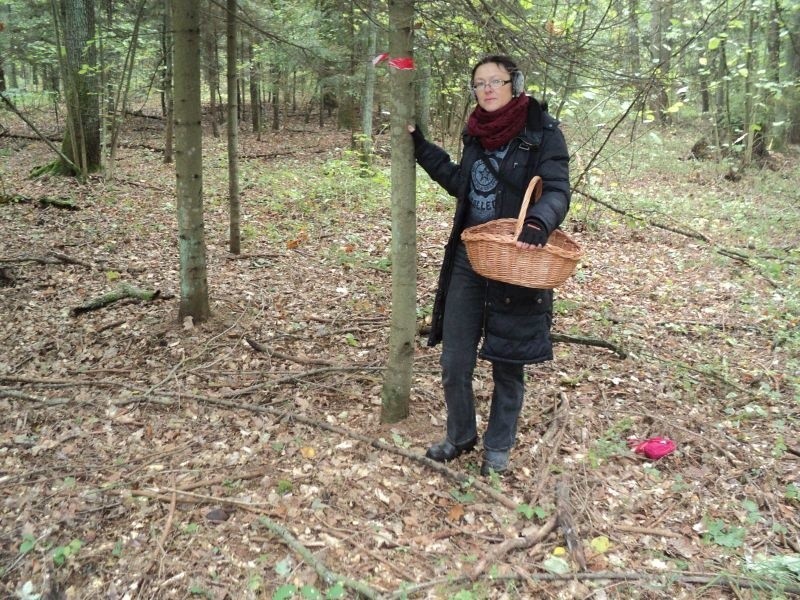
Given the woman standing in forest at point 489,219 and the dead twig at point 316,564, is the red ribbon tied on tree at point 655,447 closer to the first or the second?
the woman standing in forest at point 489,219

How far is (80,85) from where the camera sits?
1064cm

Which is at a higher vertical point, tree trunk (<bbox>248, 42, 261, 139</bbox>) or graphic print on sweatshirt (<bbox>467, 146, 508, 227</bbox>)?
tree trunk (<bbox>248, 42, 261, 139</bbox>)

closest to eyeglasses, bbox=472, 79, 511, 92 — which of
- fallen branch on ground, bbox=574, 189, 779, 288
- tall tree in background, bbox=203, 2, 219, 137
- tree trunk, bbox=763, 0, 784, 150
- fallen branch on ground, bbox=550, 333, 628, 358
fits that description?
fallen branch on ground, bbox=550, 333, 628, 358

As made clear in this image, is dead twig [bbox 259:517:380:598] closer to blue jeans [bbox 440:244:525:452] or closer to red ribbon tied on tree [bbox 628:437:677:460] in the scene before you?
blue jeans [bbox 440:244:525:452]

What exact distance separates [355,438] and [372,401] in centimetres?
55

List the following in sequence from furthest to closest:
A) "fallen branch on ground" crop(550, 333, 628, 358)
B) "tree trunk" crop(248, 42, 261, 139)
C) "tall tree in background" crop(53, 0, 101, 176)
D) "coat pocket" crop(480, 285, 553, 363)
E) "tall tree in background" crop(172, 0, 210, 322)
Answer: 1. "tree trunk" crop(248, 42, 261, 139)
2. "tall tree in background" crop(53, 0, 101, 176)
3. "fallen branch on ground" crop(550, 333, 628, 358)
4. "tall tree in background" crop(172, 0, 210, 322)
5. "coat pocket" crop(480, 285, 553, 363)

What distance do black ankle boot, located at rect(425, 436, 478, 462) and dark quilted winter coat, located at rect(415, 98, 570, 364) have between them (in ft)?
2.42

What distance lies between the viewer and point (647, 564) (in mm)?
2807

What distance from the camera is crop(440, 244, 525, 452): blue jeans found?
3170mm

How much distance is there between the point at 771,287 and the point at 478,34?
17.0 ft

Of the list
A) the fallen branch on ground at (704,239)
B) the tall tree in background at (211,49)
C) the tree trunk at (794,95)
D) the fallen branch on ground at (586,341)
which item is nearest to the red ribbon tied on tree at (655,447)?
the fallen branch on ground at (586,341)

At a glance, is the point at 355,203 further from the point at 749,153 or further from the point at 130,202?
the point at 749,153

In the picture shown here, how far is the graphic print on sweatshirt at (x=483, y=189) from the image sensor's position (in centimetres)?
304

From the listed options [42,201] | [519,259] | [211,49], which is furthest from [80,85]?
[519,259]
